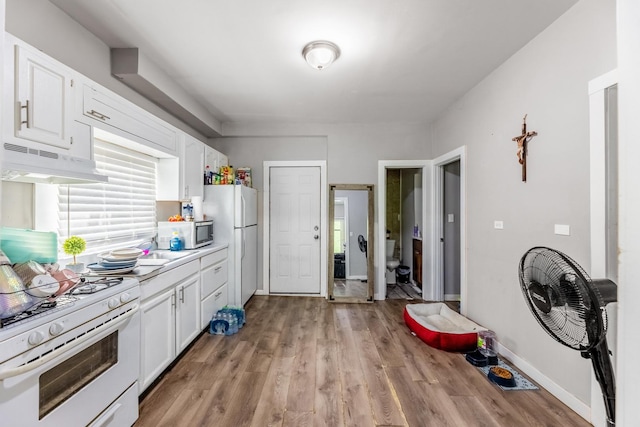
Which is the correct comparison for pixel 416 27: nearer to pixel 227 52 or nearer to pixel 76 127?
pixel 227 52

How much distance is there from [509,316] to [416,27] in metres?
2.44

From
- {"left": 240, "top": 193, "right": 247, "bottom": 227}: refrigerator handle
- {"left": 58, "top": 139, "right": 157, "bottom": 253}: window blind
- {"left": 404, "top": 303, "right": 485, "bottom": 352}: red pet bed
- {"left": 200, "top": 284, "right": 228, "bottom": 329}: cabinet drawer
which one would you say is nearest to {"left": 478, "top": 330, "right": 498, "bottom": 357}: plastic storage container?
{"left": 404, "top": 303, "right": 485, "bottom": 352}: red pet bed

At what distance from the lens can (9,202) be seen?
1624 millimetres

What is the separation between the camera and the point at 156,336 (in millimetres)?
2010

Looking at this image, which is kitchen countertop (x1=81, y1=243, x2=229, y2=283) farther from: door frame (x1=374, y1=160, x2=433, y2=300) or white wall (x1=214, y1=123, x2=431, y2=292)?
door frame (x1=374, y1=160, x2=433, y2=300)

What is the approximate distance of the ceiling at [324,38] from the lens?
1.80 metres

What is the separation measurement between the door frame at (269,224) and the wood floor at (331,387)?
124cm

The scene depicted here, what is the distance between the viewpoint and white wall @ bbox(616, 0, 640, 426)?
41cm

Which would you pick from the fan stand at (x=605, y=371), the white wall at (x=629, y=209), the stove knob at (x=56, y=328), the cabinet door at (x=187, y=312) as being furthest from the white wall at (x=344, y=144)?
the white wall at (x=629, y=209)

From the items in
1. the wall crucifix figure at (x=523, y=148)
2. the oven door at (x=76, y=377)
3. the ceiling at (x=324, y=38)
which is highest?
the ceiling at (x=324, y=38)

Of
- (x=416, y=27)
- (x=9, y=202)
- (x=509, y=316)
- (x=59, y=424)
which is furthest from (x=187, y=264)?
(x=509, y=316)

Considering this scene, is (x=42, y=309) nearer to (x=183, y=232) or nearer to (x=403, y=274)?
(x=183, y=232)

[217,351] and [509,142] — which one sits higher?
[509,142]

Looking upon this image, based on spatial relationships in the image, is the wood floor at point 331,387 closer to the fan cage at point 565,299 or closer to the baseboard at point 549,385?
the baseboard at point 549,385
